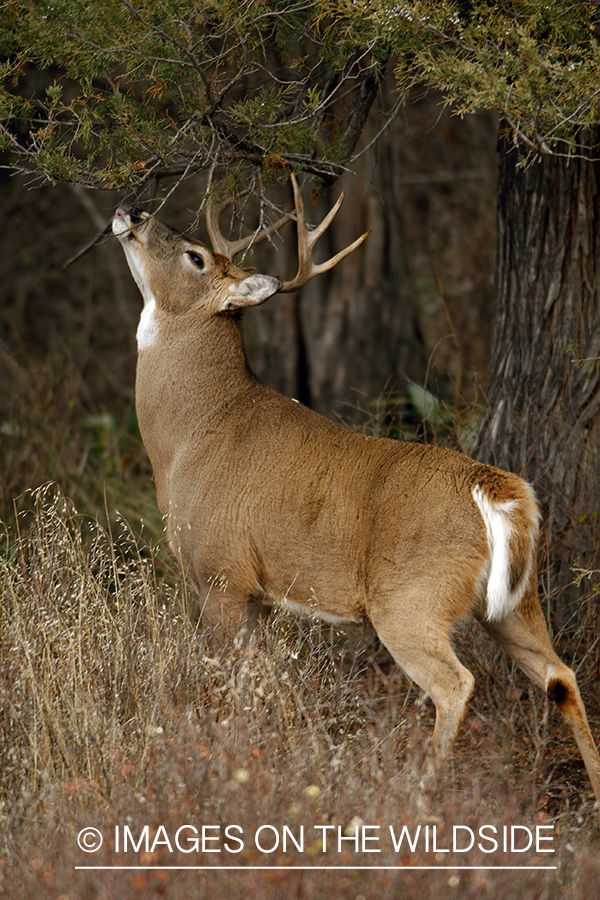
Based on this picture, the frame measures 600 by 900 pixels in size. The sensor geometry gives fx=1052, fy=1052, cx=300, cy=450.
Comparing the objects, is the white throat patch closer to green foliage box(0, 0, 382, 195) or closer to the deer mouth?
the deer mouth

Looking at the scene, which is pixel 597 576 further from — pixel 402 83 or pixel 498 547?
pixel 402 83

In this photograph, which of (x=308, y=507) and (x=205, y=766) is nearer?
(x=205, y=766)

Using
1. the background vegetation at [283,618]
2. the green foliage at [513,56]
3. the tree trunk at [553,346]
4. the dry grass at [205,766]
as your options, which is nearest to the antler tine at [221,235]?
the background vegetation at [283,618]

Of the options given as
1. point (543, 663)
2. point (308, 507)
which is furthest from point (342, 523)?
point (543, 663)

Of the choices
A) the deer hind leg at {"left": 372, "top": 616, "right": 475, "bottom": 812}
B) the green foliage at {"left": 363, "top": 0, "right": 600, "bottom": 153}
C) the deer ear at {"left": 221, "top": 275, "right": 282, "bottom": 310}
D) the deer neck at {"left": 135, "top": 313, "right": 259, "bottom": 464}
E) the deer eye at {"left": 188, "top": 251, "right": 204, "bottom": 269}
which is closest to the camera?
the green foliage at {"left": 363, "top": 0, "right": 600, "bottom": 153}

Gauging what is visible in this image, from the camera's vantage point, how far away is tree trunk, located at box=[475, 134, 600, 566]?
5.54 m

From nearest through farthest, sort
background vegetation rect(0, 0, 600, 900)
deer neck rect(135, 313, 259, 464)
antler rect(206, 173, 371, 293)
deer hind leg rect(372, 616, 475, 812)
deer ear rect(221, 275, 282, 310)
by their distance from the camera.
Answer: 1. background vegetation rect(0, 0, 600, 900)
2. deer hind leg rect(372, 616, 475, 812)
3. antler rect(206, 173, 371, 293)
4. deer ear rect(221, 275, 282, 310)
5. deer neck rect(135, 313, 259, 464)

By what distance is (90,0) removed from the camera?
14.3 ft

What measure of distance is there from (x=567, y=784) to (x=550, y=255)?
280 centimetres

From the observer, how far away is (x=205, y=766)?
329cm

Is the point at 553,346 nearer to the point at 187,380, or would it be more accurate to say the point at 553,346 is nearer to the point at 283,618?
the point at 187,380

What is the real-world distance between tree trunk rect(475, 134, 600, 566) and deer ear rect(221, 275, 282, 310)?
1571mm

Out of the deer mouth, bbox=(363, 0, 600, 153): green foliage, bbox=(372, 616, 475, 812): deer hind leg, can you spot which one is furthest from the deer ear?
bbox=(372, 616, 475, 812): deer hind leg

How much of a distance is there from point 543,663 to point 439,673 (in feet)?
1.74
